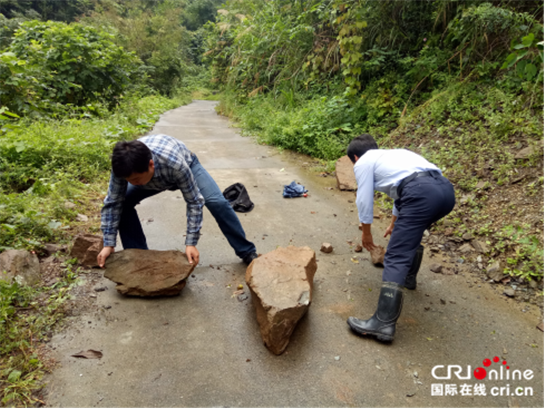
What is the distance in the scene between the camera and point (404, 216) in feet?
7.63

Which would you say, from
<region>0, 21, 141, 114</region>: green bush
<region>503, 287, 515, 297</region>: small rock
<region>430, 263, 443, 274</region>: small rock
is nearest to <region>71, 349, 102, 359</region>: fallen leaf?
<region>430, 263, 443, 274</region>: small rock

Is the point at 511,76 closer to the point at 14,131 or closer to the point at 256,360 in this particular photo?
the point at 256,360

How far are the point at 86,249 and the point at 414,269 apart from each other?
2832mm

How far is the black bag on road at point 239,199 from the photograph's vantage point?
444 cm

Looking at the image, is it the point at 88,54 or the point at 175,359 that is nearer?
the point at 175,359

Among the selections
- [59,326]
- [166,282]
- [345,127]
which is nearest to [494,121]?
[345,127]

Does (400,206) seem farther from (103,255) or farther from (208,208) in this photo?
(103,255)

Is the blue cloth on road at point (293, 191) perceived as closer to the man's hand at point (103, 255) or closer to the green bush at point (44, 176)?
the green bush at point (44, 176)

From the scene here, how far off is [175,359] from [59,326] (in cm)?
89

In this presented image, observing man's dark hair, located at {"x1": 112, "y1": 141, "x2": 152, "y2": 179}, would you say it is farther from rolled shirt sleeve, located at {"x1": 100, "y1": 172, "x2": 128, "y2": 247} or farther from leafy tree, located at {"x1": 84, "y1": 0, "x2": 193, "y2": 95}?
leafy tree, located at {"x1": 84, "y1": 0, "x2": 193, "y2": 95}

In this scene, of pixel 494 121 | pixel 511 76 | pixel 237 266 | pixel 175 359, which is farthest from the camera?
pixel 511 76

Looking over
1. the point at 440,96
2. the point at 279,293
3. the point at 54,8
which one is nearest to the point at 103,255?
the point at 279,293

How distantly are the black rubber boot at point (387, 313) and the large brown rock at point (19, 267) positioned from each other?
8.30ft

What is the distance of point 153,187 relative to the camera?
2.65m
